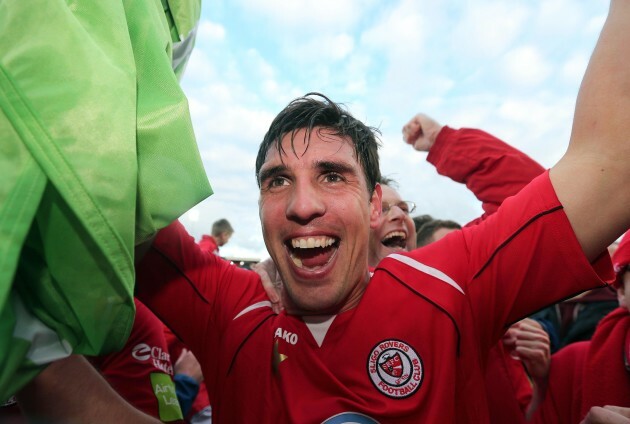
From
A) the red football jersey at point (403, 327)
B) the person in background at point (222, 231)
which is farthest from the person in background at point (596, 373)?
the person in background at point (222, 231)

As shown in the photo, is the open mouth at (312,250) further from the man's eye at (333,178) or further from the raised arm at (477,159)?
the raised arm at (477,159)

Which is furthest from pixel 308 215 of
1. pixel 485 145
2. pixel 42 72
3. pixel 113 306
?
pixel 485 145

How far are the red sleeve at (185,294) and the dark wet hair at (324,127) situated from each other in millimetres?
573

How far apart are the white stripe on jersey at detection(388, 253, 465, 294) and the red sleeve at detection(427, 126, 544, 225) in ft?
3.57

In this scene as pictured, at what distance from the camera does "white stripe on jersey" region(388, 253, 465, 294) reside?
1381 mm

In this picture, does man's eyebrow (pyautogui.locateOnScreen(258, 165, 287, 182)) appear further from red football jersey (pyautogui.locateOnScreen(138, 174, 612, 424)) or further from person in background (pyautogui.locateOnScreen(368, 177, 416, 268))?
person in background (pyautogui.locateOnScreen(368, 177, 416, 268))

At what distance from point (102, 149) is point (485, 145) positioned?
240 centimetres

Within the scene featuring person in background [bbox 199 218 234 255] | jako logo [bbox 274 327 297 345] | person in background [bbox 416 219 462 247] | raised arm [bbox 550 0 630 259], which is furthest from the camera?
person in background [bbox 199 218 234 255]

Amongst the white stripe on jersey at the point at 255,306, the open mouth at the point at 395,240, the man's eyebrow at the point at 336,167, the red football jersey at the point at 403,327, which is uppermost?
the man's eyebrow at the point at 336,167

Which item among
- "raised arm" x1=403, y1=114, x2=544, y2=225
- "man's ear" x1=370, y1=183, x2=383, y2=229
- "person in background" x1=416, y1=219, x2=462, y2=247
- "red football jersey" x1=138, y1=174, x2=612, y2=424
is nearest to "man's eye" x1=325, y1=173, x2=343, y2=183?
"man's ear" x1=370, y1=183, x2=383, y2=229

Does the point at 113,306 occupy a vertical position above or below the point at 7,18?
below

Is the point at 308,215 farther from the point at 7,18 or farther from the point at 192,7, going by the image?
the point at 7,18

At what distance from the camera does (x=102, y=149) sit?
56cm

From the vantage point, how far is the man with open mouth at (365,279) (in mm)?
1125
